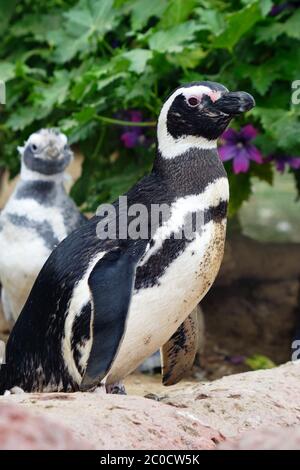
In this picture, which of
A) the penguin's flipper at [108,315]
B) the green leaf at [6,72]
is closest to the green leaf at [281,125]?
the green leaf at [6,72]

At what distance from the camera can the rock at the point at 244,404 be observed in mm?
2859

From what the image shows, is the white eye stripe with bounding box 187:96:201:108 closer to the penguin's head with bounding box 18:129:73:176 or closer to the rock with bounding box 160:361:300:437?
the rock with bounding box 160:361:300:437

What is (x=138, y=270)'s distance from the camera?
2.99 metres

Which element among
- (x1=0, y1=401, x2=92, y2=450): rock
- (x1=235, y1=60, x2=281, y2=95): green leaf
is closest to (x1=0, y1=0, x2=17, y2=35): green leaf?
(x1=235, y1=60, x2=281, y2=95): green leaf

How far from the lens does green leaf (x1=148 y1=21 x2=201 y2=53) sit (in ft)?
15.5

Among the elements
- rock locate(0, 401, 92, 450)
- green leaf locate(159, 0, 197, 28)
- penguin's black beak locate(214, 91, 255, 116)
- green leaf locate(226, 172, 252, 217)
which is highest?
penguin's black beak locate(214, 91, 255, 116)

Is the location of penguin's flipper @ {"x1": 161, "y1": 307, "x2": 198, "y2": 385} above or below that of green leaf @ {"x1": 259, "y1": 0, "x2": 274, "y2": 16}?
below

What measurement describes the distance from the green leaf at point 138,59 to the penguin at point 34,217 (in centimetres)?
42

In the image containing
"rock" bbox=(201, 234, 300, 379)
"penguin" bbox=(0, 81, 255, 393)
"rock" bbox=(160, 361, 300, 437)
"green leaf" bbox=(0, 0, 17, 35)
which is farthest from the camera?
"rock" bbox=(201, 234, 300, 379)

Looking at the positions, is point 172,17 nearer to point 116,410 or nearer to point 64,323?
point 64,323

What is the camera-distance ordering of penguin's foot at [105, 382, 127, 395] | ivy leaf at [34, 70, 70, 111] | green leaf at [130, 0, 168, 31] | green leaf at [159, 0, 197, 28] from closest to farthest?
penguin's foot at [105, 382, 127, 395] < green leaf at [159, 0, 197, 28] < ivy leaf at [34, 70, 70, 111] < green leaf at [130, 0, 168, 31]

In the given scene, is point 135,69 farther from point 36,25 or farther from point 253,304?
point 253,304

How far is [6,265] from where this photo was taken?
4.47 meters

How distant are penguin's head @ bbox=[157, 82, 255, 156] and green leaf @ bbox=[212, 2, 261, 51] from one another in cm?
161
